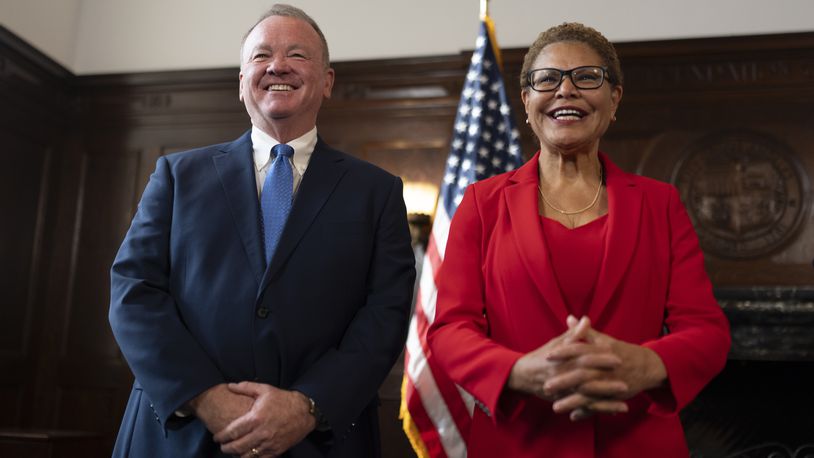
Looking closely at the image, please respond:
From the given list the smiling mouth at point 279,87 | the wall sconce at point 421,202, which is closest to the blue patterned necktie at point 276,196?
the smiling mouth at point 279,87

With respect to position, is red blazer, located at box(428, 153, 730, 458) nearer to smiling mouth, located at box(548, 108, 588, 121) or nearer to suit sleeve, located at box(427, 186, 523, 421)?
suit sleeve, located at box(427, 186, 523, 421)

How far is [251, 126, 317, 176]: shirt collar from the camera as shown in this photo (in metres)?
2.27

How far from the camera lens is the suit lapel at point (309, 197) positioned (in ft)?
6.62

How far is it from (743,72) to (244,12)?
3674 millimetres

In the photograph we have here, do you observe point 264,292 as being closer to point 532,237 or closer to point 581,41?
point 532,237

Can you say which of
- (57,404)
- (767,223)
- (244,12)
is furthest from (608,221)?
(57,404)

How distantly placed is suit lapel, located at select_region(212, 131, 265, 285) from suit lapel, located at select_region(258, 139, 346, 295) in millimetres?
49

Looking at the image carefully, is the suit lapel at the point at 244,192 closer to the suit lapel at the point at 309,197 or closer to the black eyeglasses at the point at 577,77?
the suit lapel at the point at 309,197

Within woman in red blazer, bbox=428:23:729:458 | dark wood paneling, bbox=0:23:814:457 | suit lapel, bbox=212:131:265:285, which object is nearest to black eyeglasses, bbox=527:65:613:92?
woman in red blazer, bbox=428:23:729:458

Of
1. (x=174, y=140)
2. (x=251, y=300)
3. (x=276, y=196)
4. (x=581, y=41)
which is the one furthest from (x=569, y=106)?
(x=174, y=140)

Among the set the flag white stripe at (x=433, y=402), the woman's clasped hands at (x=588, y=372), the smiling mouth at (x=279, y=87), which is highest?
the smiling mouth at (x=279, y=87)

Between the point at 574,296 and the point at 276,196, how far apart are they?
0.84m

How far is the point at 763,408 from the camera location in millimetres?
3252

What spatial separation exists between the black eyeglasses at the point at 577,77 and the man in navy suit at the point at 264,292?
0.55 metres
